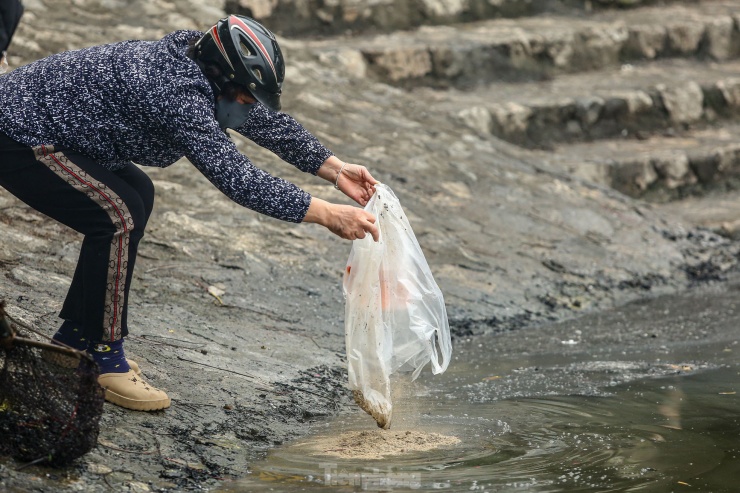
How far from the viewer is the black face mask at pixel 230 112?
3180 mm

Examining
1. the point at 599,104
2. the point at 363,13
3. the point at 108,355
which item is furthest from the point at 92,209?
the point at 599,104

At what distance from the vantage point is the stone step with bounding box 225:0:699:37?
27.9 feet

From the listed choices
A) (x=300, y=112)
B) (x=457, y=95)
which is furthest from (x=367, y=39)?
(x=300, y=112)

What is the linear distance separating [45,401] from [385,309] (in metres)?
1.22

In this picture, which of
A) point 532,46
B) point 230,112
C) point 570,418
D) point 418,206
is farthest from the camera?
point 532,46

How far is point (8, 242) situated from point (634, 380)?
2.94 metres

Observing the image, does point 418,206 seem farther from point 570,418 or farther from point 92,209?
point 92,209

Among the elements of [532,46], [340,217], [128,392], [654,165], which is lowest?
[654,165]

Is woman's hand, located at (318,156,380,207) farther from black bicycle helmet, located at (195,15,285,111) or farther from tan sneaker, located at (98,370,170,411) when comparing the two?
tan sneaker, located at (98,370,170,411)

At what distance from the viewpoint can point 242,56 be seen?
305cm

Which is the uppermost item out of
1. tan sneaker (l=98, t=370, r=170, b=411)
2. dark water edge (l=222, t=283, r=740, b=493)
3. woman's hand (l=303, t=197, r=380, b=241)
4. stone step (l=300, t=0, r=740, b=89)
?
stone step (l=300, t=0, r=740, b=89)

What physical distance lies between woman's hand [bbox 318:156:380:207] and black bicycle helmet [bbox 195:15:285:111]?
1.79 ft

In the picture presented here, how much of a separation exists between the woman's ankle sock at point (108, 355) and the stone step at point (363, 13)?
5.47m

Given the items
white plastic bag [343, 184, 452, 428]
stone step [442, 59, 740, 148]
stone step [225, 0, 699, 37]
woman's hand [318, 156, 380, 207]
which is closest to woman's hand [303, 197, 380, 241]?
white plastic bag [343, 184, 452, 428]
